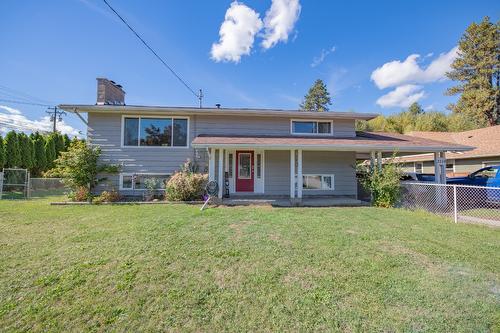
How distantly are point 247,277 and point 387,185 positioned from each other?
301 inches

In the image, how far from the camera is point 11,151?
15164 mm

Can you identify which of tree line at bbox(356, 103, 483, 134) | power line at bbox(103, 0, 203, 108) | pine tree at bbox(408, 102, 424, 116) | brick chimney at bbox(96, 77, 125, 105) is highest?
pine tree at bbox(408, 102, 424, 116)

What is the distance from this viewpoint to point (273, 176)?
1099 cm

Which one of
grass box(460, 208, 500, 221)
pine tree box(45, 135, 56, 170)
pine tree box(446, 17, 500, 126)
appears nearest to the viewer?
grass box(460, 208, 500, 221)

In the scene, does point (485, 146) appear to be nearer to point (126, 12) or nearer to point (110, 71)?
point (126, 12)

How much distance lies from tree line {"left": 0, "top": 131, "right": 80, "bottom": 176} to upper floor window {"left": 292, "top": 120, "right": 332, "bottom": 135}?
1411cm

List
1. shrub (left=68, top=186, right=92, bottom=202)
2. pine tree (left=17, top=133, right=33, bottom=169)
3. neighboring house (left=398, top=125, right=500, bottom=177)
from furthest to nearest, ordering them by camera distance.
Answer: pine tree (left=17, top=133, right=33, bottom=169) → neighboring house (left=398, top=125, right=500, bottom=177) → shrub (left=68, top=186, right=92, bottom=202)

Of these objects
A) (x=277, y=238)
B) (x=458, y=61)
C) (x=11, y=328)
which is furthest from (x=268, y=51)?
(x=458, y=61)

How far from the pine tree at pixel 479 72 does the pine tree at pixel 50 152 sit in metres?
39.1

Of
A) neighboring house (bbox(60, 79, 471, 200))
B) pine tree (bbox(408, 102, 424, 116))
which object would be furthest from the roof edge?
pine tree (bbox(408, 102, 424, 116))

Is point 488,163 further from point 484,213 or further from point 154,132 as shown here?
point 154,132

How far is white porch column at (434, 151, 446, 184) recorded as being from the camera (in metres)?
10.1

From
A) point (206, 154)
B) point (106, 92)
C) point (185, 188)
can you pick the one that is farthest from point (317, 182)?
point (106, 92)

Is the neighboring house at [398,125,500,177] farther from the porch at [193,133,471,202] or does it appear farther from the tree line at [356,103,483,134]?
the tree line at [356,103,483,134]
